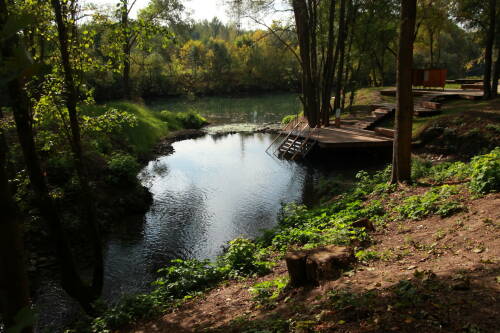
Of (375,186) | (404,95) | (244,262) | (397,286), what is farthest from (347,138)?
(397,286)

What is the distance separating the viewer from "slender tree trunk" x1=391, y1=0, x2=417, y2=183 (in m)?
9.10

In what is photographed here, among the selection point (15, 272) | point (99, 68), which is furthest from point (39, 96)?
point (15, 272)

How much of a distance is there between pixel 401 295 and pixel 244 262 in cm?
403

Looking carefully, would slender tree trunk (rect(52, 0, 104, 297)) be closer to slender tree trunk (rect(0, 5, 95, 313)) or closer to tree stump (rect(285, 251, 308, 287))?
slender tree trunk (rect(0, 5, 95, 313))

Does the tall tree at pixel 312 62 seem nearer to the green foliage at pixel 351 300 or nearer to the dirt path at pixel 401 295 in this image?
Result: the dirt path at pixel 401 295

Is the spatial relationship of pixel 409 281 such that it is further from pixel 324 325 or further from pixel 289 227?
pixel 289 227

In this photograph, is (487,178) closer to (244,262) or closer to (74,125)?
(244,262)

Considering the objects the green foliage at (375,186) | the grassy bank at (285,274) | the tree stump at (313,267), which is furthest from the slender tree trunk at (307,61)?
the tree stump at (313,267)

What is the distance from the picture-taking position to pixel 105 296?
320 inches

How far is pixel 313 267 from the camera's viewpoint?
17.9ft

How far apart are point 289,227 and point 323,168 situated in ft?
28.3

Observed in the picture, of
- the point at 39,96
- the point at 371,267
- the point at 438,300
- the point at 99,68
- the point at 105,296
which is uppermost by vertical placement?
the point at 99,68

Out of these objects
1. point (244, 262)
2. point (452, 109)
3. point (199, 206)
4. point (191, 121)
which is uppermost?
point (452, 109)

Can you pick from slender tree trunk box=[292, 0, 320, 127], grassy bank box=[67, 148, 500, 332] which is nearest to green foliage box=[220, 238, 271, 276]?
grassy bank box=[67, 148, 500, 332]
